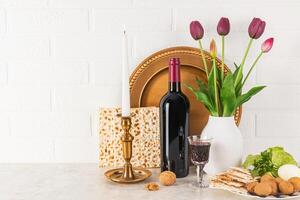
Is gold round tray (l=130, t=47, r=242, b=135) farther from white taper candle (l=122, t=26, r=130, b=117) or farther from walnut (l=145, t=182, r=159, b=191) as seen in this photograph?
walnut (l=145, t=182, r=159, b=191)

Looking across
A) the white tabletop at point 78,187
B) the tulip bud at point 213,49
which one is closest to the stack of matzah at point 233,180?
the white tabletop at point 78,187

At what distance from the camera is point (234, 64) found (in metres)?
1.62

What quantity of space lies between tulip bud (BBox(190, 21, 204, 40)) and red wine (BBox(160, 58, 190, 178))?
0.17m

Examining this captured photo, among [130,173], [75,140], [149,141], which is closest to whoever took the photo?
[130,173]

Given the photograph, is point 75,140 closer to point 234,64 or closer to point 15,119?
point 15,119

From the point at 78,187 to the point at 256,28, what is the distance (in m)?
0.78

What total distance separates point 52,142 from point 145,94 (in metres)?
0.41

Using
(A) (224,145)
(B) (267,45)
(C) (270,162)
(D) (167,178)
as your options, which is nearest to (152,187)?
(D) (167,178)

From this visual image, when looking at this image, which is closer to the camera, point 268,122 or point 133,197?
point 133,197

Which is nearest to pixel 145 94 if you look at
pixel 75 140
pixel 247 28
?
pixel 75 140

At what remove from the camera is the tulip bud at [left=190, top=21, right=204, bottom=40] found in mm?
1530

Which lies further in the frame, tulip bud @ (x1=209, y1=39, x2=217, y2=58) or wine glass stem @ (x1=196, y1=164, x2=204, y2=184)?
tulip bud @ (x1=209, y1=39, x2=217, y2=58)

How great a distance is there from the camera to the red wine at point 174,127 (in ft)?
4.66

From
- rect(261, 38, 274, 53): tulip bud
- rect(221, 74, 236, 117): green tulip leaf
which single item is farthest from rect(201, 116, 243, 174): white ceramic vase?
rect(261, 38, 274, 53): tulip bud
